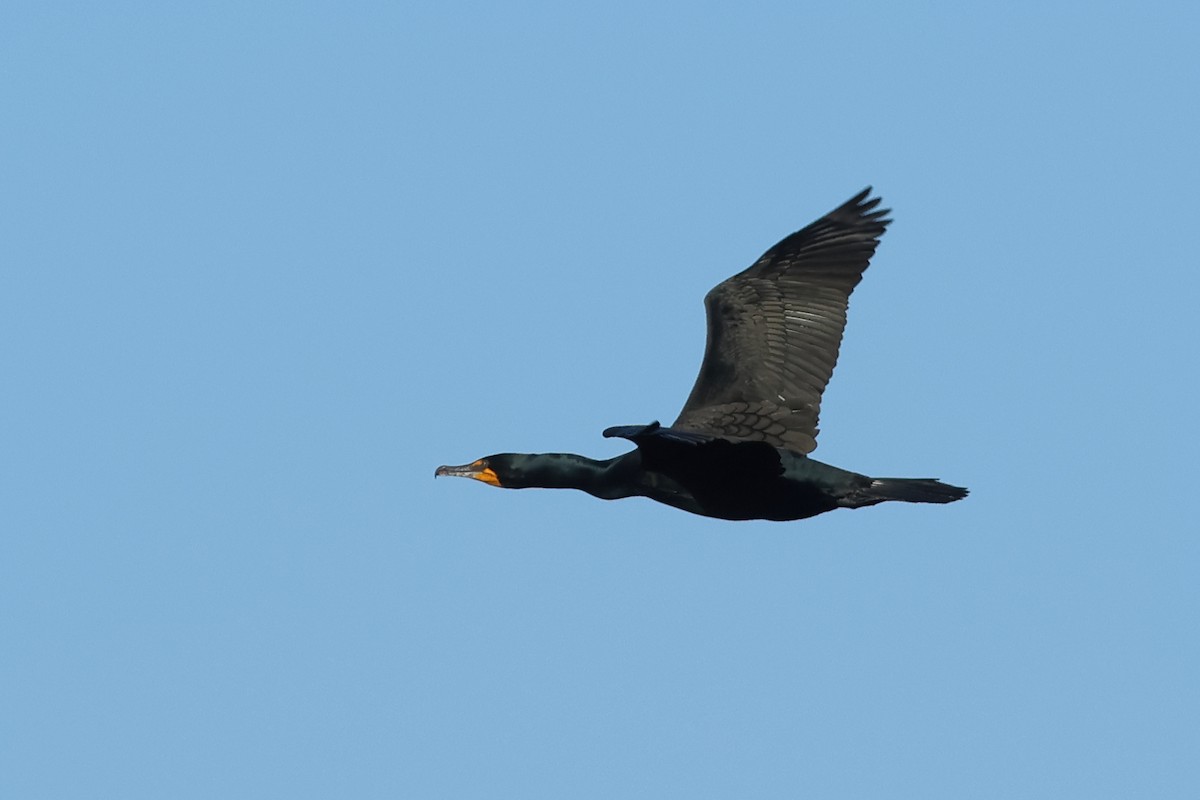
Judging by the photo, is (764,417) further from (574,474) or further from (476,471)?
(476,471)

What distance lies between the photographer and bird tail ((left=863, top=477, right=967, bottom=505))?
36.8 feet

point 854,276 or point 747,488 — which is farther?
point 854,276

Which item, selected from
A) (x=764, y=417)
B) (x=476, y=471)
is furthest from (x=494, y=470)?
(x=764, y=417)

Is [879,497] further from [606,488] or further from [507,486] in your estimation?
[507,486]

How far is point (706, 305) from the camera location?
506 inches

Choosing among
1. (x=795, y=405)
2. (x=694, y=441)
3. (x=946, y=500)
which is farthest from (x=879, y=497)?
(x=694, y=441)

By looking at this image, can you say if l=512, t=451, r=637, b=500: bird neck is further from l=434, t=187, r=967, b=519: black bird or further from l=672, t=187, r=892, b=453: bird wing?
l=672, t=187, r=892, b=453: bird wing

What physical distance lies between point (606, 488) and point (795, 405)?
1.58 meters

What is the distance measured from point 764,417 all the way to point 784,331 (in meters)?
0.84

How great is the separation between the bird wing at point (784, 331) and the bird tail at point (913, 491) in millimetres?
761

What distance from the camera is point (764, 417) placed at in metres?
12.2

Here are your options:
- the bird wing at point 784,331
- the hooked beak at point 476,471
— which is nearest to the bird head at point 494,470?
the hooked beak at point 476,471

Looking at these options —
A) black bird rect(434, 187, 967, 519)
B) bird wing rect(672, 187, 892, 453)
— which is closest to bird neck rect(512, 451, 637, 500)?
black bird rect(434, 187, 967, 519)

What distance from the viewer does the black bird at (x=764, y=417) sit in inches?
448
